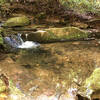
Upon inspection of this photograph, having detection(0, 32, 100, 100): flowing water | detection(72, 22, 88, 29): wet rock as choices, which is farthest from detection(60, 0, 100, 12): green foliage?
detection(0, 32, 100, 100): flowing water

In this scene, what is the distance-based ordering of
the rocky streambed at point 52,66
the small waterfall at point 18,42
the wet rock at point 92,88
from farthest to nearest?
the small waterfall at point 18,42, the rocky streambed at point 52,66, the wet rock at point 92,88

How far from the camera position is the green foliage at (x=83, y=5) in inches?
391

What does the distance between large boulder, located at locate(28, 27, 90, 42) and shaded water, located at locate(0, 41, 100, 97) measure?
610 mm

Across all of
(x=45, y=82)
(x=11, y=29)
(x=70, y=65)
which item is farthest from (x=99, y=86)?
(x=11, y=29)

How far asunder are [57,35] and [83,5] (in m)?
3.31

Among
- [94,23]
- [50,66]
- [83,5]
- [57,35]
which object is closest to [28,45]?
[57,35]

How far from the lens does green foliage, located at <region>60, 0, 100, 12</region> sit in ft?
32.6

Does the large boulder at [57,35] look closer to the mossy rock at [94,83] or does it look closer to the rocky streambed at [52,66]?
the rocky streambed at [52,66]

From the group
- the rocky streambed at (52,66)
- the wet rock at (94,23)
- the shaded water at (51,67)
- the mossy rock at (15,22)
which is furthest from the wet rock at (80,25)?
the mossy rock at (15,22)

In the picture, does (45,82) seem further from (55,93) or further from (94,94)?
(94,94)

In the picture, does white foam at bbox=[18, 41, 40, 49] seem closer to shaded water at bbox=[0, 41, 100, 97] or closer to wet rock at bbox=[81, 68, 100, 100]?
shaded water at bbox=[0, 41, 100, 97]

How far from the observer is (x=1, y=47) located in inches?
249

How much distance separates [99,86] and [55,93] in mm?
1080

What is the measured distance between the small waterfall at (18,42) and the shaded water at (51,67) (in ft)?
2.00
